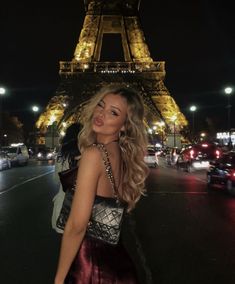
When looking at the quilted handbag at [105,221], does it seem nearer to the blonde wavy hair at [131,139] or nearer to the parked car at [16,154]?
the blonde wavy hair at [131,139]

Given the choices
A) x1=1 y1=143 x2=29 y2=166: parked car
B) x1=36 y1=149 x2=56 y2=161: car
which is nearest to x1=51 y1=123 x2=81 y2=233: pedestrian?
x1=1 y1=143 x2=29 y2=166: parked car

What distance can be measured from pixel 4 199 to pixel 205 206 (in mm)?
5309

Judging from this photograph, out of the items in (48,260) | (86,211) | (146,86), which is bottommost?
(48,260)

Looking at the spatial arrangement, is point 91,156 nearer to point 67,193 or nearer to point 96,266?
point 67,193

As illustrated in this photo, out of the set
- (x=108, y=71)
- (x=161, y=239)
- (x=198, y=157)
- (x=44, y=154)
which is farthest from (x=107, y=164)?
(x=108, y=71)

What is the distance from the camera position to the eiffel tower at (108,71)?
60969 mm

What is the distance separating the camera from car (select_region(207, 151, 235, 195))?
1548 centimetres

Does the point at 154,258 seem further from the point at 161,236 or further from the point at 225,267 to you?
the point at 161,236

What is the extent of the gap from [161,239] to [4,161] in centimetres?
2520

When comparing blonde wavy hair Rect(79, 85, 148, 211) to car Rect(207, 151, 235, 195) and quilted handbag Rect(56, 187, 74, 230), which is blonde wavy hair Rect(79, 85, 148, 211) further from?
car Rect(207, 151, 235, 195)

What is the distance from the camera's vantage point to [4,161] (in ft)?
105

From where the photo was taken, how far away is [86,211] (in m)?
2.44

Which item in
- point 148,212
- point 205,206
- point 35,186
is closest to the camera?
point 148,212

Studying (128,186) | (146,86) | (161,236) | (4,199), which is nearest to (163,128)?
(146,86)
